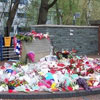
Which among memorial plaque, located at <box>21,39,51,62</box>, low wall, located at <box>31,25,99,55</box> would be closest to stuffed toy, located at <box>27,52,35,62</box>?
memorial plaque, located at <box>21,39,51,62</box>

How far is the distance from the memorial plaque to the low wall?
376cm

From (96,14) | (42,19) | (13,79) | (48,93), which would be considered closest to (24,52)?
(13,79)

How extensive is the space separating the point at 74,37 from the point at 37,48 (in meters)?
6.38

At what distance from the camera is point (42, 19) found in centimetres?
2134

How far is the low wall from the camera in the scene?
16.5 m

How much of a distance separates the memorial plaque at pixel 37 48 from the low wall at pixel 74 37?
376 centimetres

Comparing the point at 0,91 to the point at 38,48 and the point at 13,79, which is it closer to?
the point at 13,79

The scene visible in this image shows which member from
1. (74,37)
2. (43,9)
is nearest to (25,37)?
(74,37)

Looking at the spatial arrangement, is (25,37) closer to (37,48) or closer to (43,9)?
(37,48)

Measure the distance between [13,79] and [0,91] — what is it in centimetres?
60

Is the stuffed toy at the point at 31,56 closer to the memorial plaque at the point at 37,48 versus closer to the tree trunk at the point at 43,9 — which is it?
the memorial plaque at the point at 37,48

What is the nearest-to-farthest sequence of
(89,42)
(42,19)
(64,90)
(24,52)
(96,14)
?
(64,90) < (24,52) < (89,42) < (42,19) < (96,14)

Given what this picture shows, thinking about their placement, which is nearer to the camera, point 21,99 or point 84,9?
point 21,99

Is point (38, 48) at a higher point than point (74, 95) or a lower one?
higher
